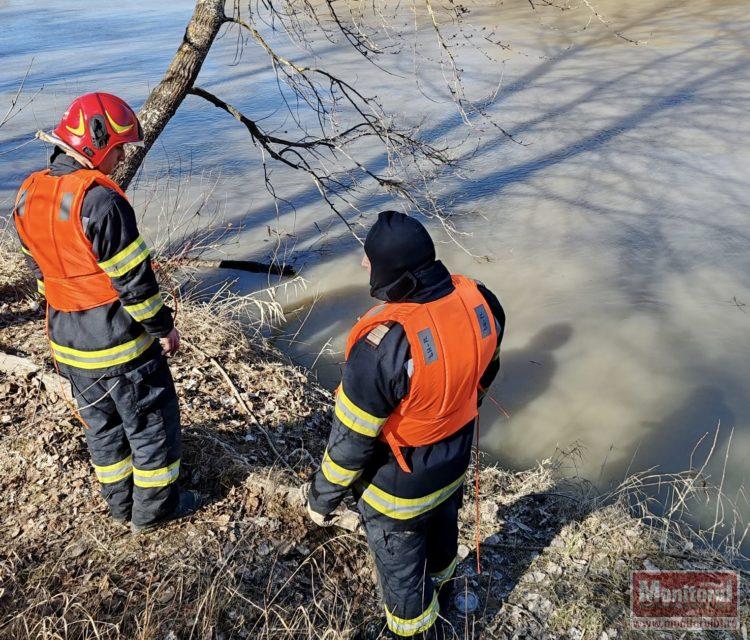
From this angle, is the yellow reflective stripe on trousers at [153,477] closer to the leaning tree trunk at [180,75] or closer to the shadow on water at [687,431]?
the leaning tree trunk at [180,75]

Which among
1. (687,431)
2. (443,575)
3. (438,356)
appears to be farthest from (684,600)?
(438,356)

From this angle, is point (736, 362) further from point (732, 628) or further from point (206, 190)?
point (206, 190)

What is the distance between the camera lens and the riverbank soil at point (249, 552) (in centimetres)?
285

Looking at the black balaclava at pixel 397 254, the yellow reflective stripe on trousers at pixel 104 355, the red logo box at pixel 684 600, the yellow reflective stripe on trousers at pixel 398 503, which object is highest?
the black balaclava at pixel 397 254

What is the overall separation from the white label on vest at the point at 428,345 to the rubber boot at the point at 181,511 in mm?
1672

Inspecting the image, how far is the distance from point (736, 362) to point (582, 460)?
1.62m

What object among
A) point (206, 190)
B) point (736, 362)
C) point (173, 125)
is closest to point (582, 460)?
point (736, 362)

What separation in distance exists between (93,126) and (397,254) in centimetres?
139

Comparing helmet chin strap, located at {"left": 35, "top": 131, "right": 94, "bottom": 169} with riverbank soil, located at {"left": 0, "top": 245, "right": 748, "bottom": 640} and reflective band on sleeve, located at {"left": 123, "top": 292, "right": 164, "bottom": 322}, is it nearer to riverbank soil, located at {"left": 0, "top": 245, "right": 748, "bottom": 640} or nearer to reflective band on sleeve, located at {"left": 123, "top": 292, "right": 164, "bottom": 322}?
reflective band on sleeve, located at {"left": 123, "top": 292, "right": 164, "bottom": 322}

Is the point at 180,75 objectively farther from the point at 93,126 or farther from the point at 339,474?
the point at 339,474

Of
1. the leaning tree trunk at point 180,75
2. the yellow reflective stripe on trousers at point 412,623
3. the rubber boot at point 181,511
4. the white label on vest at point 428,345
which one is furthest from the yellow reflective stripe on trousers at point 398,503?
the leaning tree trunk at point 180,75

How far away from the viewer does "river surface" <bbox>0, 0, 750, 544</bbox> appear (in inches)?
198

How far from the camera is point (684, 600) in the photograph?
3.19 m

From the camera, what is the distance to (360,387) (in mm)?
2250
